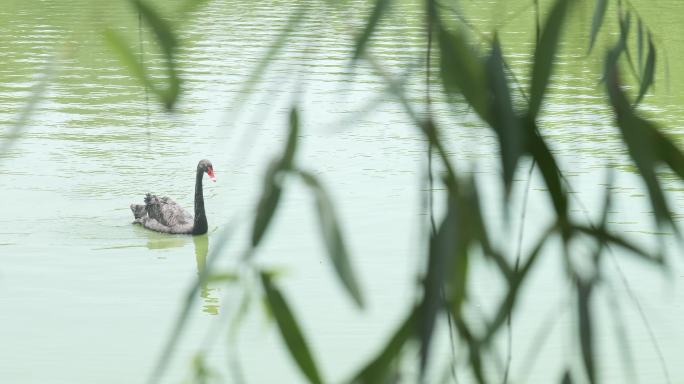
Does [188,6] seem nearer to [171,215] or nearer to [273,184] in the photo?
[273,184]

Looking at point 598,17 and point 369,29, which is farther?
point 598,17

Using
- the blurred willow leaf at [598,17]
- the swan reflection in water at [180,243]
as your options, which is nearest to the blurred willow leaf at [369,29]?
the blurred willow leaf at [598,17]

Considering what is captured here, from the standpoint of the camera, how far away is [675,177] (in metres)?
1.45

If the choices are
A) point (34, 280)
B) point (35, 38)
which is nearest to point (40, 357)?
point (34, 280)

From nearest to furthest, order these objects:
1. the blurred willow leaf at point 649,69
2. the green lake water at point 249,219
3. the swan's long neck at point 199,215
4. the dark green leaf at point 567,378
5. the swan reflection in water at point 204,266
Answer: the dark green leaf at point 567,378, the blurred willow leaf at point 649,69, the green lake water at point 249,219, the swan reflection in water at point 204,266, the swan's long neck at point 199,215

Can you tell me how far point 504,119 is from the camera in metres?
1.38

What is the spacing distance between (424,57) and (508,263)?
8.7 inches

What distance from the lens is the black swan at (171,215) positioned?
23.2 feet

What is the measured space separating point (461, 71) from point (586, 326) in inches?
10.8

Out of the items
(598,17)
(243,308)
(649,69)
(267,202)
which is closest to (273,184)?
(267,202)

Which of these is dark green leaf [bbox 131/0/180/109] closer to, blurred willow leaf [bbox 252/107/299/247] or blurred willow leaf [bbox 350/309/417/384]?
blurred willow leaf [bbox 252/107/299/247]

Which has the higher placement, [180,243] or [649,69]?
[649,69]

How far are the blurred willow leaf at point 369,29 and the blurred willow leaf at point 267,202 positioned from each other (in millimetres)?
130

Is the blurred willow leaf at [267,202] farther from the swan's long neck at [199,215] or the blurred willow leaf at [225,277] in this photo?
the swan's long neck at [199,215]
